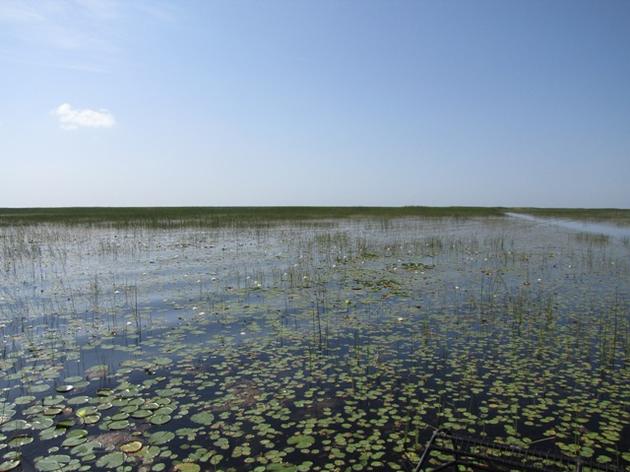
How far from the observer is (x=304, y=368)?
709cm

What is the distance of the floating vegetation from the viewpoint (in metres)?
4.89

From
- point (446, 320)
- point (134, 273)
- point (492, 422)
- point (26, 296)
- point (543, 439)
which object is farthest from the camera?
point (134, 273)

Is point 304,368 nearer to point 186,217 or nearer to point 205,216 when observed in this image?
point 186,217

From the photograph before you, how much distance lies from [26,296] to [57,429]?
8.70 meters

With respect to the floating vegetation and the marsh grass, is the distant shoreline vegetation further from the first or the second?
the floating vegetation

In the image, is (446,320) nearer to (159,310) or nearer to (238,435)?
(238,435)

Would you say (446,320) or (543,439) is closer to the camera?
(543,439)

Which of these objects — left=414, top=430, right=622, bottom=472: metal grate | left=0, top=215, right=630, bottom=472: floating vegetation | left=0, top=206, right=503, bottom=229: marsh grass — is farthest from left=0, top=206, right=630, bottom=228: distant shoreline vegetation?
left=414, top=430, right=622, bottom=472: metal grate

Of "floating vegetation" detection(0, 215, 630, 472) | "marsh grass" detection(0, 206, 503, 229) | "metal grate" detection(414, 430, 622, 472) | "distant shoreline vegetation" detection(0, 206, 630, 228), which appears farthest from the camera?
"distant shoreline vegetation" detection(0, 206, 630, 228)

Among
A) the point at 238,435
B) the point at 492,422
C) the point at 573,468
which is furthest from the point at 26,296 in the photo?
the point at 573,468

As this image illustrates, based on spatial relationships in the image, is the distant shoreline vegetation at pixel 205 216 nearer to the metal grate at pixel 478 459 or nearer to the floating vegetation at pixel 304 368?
the floating vegetation at pixel 304 368

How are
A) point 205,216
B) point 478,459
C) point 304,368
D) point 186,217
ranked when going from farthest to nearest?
point 205,216 < point 186,217 < point 304,368 < point 478,459

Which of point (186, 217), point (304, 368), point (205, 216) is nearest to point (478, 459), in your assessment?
point (304, 368)

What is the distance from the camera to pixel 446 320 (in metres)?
9.83
